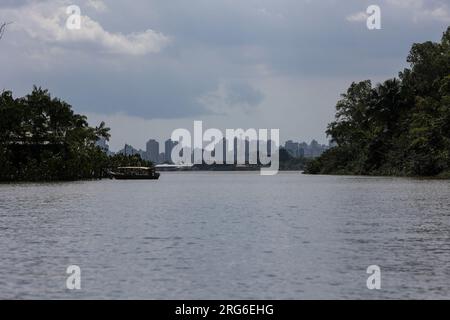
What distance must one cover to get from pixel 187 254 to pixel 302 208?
35.9m

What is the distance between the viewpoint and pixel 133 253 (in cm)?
3384

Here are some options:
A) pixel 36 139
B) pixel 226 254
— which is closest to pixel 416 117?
pixel 36 139

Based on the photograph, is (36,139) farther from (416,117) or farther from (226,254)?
(226,254)

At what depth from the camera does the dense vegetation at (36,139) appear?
15262 centimetres

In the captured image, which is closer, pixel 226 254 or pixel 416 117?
pixel 226 254

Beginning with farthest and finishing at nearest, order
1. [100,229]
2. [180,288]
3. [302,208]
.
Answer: [302,208] → [100,229] → [180,288]

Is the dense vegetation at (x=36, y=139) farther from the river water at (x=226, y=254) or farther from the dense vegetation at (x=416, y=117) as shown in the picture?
the river water at (x=226, y=254)

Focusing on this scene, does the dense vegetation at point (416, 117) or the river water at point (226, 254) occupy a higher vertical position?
the dense vegetation at point (416, 117)

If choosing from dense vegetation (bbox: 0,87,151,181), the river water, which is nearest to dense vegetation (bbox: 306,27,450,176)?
dense vegetation (bbox: 0,87,151,181)

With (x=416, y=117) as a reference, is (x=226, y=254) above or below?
below

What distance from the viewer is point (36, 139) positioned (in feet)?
524

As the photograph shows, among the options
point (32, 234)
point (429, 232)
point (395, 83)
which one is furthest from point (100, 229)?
point (395, 83)

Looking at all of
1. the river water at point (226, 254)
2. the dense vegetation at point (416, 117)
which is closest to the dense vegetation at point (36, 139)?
the dense vegetation at point (416, 117)
